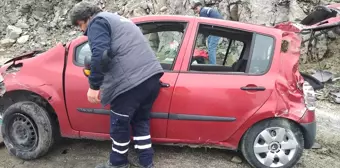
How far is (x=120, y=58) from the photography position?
119 inches

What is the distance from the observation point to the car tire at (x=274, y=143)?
11.3 ft

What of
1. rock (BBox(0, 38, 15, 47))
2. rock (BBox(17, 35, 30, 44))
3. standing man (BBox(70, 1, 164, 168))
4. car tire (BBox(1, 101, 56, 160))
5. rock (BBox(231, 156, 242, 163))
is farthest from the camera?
rock (BBox(17, 35, 30, 44))

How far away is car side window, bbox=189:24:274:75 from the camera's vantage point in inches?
136

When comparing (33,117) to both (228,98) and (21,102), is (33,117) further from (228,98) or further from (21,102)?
(228,98)

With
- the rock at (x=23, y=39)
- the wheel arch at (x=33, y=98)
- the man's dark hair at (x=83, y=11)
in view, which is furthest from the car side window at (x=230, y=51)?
the rock at (x=23, y=39)

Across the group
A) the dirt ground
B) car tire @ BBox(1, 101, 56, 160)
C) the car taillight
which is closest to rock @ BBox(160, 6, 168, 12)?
the dirt ground

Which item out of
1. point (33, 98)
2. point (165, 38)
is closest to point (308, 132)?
point (165, 38)

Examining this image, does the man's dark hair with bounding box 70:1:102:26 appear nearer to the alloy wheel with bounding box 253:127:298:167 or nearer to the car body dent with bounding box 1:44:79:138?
the car body dent with bounding box 1:44:79:138

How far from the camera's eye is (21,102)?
146 inches

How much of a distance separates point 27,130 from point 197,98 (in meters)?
1.77

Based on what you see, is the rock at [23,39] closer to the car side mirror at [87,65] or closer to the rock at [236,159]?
the car side mirror at [87,65]

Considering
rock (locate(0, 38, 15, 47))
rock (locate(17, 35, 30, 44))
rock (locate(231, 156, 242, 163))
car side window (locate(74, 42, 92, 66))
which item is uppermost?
car side window (locate(74, 42, 92, 66))

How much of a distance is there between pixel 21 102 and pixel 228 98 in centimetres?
207

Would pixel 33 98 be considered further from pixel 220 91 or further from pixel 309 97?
pixel 309 97
